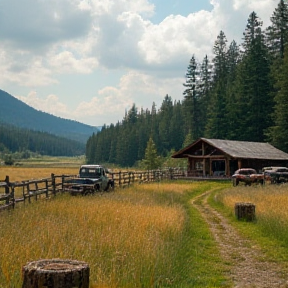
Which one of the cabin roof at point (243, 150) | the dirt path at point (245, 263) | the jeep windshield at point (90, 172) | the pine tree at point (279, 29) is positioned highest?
the pine tree at point (279, 29)

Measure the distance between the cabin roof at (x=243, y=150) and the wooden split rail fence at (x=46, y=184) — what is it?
5087 millimetres

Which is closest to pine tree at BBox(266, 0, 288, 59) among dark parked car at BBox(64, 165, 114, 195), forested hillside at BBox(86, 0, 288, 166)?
forested hillside at BBox(86, 0, 288, 166)

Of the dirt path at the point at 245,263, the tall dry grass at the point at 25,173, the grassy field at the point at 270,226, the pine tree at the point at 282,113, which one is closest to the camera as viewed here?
the dirt path at the point at 245,263

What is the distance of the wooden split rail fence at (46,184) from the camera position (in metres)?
15.9

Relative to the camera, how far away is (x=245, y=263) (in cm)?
1014

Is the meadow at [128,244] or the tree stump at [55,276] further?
the meadow at [128,244]

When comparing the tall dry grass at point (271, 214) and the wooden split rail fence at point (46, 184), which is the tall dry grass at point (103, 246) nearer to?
the wooden split rail fence at point (46, 184)

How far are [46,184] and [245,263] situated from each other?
12533mm

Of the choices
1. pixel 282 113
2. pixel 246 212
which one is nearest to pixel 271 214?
pixel 246 212

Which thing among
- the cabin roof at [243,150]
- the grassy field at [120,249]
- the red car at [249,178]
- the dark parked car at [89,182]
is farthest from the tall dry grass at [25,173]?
the grassy field at [120,249]

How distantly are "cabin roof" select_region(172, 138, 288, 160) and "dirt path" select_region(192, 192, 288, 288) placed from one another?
3242 centimetres

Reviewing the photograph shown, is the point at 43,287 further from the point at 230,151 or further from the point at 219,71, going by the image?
the point at 219,71

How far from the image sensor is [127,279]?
7391mm

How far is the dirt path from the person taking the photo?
340 inches
